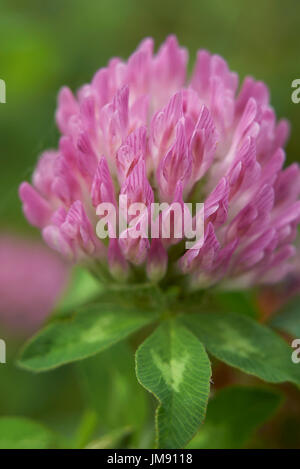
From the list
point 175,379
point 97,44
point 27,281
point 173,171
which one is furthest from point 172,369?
point 97,44

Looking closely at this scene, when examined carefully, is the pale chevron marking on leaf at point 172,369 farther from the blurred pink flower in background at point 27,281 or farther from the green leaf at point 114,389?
the blurred pink flower in background at point 27,281

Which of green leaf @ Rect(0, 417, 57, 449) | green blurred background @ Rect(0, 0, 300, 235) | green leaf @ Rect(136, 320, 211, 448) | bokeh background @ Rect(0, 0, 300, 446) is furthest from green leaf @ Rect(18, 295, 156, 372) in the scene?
green blurred background @ Rect(0, 0, 300, 235)

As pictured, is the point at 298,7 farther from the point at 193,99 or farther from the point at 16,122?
the point at 193,99

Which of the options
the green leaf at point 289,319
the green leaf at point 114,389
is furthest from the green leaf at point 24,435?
the green leaf at point 289,319

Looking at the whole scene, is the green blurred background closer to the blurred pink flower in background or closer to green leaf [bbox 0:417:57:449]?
the blurred pink flower in background

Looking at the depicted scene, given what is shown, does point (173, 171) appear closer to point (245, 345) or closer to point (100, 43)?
point (245, 345)

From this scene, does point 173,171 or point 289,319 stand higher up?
point 173,171
